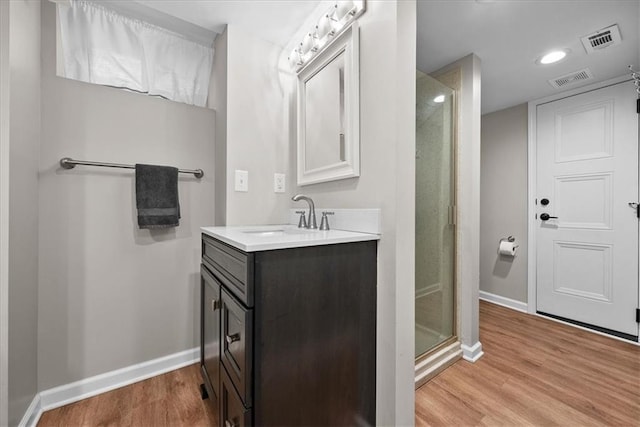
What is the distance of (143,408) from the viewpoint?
1327 millimetres

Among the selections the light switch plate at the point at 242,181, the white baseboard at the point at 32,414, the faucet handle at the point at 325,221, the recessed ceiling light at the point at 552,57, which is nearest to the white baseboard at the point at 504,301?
the recessed ceiling light at the point at 552,57

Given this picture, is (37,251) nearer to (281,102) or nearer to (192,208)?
(192,208)

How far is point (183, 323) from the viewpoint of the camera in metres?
1.71

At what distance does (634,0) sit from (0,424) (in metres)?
3.45

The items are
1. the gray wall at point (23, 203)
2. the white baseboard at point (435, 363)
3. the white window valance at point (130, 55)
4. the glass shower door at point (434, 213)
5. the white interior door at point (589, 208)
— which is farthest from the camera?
the white interior door at point (589, 208)

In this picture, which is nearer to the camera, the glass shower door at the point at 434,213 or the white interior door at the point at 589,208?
the glass shower door at the point at 434,213

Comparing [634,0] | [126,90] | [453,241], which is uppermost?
[634,0]

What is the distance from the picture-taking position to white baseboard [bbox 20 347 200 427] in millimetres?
1275

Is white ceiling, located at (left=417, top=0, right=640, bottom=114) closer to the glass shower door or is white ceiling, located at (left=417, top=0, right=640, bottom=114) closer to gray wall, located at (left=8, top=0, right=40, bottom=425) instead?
the glass shower door

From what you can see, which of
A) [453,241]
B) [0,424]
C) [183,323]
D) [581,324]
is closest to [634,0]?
[453,241]

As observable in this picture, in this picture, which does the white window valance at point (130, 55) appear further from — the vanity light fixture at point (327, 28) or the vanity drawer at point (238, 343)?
the vanity drawer at point (238, 343)

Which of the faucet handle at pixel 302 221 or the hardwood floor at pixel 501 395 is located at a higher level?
the faucet handle at pixel 302 221

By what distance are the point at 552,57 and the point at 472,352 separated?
221 cm

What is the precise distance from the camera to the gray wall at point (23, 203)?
104cm
